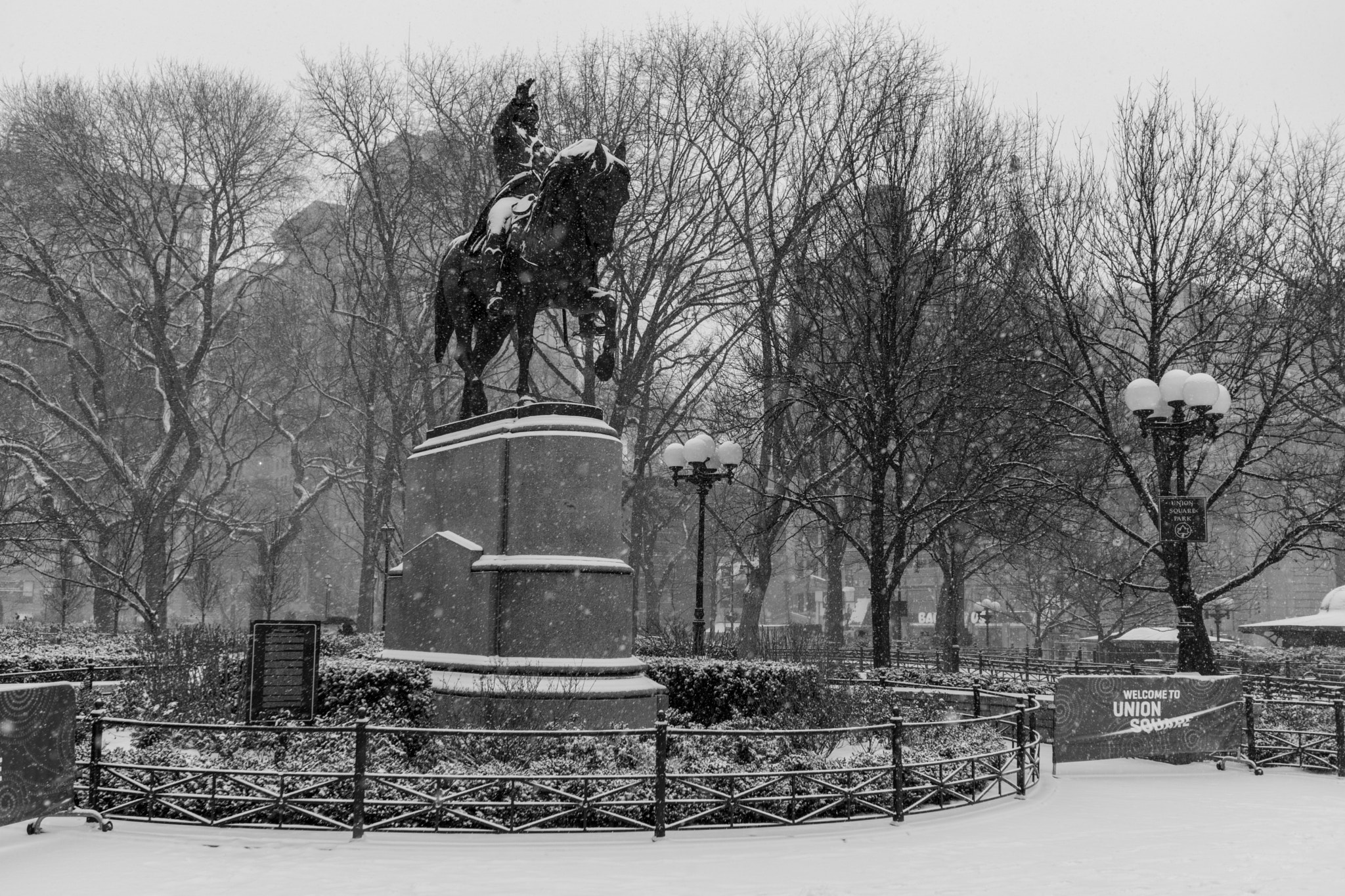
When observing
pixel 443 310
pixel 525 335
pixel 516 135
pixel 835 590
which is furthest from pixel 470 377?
pixel 835 590

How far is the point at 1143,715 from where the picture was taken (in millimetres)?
14023

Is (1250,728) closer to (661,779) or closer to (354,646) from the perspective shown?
(661,779)

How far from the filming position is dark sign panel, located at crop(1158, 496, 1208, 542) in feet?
47.2

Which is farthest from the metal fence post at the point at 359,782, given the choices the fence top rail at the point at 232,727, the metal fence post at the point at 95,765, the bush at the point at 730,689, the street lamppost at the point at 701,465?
the street lamppost at the point at 701,465

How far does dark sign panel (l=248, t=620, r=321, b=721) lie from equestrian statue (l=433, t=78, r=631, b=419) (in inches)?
172

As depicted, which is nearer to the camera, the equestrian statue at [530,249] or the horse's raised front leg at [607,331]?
the equestrian statue at [530,249]

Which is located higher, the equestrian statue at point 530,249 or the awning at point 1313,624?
the equestrian statue at point 530,249

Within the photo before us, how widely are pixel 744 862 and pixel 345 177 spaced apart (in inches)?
1108

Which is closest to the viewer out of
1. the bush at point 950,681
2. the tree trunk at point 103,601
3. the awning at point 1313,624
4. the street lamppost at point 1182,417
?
the street lamppost at point 1182,417

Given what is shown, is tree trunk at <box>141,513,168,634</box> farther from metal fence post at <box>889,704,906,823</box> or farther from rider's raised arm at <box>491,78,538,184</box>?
metal fence post at <box>889,704,906,823</box>

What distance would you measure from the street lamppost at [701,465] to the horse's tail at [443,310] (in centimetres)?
617

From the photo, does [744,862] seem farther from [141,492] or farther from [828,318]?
[141,492]

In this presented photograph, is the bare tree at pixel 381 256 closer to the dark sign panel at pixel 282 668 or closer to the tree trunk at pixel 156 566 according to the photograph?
the tree trunk at pixel 156 566

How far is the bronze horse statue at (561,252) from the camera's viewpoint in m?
13.3
